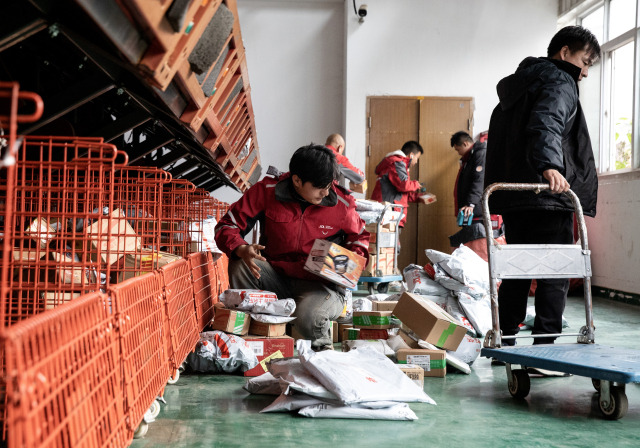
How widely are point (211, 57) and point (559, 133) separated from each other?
1.86 m

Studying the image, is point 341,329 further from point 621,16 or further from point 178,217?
point 621,16

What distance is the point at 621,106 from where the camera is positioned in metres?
8.99

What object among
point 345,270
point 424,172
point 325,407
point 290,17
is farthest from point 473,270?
point 290,17

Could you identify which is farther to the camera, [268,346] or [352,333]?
[352,333]

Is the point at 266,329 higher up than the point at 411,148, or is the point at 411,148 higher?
the point at 411,148

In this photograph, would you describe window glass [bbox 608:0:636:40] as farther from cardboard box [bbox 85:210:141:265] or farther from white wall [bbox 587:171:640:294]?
cardboard box [bbox 85:210:141:265]

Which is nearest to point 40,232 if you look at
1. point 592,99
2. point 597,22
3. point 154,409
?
point 154,409

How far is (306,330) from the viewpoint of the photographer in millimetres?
4145

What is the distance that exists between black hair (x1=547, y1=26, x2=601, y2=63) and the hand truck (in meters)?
0.86

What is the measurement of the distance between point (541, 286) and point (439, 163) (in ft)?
25.7

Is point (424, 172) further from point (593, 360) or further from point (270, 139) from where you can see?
point (593, 360)

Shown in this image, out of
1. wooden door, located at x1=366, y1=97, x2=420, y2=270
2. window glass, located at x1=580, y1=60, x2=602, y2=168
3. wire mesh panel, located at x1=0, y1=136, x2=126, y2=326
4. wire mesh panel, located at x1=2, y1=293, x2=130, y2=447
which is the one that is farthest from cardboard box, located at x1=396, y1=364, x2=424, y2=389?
wooden door, located at x1=366, y1=97, x2=420, y2=270

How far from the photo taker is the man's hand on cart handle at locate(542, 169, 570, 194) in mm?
3350

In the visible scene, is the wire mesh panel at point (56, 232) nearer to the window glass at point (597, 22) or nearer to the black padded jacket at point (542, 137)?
the black padded jacket at point (542, 137)
